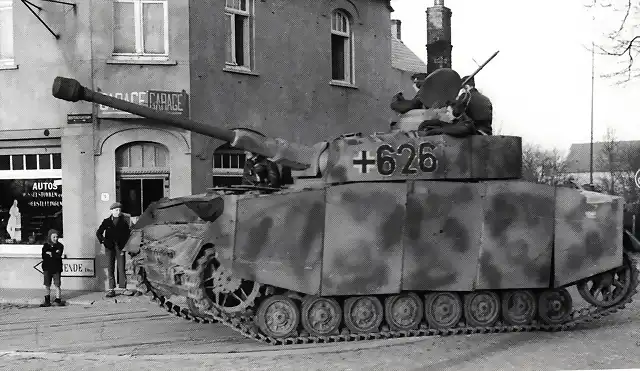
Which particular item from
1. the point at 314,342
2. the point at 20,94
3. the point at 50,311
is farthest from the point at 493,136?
the point at 20,94

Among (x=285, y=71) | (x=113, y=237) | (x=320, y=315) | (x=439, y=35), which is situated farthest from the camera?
(x=439, y=35)

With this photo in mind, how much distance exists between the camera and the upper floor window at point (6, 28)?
19.7 m

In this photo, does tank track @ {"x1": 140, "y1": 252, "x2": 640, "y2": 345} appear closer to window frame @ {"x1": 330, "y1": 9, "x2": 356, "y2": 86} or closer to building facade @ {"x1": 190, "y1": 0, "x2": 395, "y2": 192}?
building facade @ {"x1": 190, "y1": 0, "x2": 395, "y2": 192}

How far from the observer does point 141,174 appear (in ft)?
63.9

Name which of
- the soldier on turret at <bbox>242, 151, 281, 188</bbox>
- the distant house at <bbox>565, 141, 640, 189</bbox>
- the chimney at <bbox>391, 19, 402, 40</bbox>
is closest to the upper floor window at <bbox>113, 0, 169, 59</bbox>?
the soldier on turret at <bbox>242, 151, 281, 188</bbox>

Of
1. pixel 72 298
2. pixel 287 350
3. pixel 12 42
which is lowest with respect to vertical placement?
pixel 72 298

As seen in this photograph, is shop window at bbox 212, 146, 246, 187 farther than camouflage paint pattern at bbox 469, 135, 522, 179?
Yes

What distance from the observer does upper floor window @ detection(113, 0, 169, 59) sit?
1923 cm

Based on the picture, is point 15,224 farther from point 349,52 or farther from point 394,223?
point 394,223

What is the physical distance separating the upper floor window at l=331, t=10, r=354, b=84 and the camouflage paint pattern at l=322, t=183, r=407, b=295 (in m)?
12.1

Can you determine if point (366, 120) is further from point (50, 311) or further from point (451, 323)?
point (451, 323)

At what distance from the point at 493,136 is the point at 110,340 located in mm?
5854

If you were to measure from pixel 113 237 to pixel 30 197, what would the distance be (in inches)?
114

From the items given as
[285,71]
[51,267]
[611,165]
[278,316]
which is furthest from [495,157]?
[611,165]
